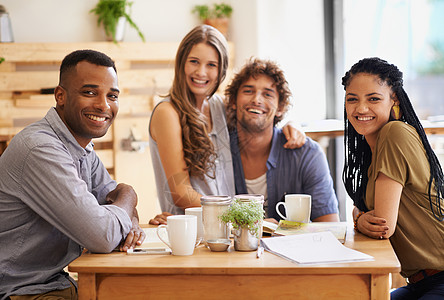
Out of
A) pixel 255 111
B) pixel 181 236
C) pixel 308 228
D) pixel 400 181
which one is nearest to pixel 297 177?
pixel 255 111

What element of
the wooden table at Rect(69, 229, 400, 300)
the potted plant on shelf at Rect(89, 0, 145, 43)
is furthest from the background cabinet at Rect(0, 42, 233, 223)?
the wooden table at Rect(69, 229, 400, 300)

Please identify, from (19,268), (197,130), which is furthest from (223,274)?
A: (197,130)

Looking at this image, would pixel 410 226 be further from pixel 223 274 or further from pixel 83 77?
pixel 83 77

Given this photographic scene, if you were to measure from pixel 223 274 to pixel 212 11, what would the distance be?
3.29 m

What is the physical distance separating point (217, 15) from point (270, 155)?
7.16 feet

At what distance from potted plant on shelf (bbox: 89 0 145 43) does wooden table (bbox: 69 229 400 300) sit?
120 inches

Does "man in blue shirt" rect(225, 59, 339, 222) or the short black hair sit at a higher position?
the short black hair

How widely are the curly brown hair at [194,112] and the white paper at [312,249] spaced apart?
846mm

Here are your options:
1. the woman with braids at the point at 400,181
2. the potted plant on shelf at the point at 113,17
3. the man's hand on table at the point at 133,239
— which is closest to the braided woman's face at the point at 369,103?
the woman with braids at the point at 400,181

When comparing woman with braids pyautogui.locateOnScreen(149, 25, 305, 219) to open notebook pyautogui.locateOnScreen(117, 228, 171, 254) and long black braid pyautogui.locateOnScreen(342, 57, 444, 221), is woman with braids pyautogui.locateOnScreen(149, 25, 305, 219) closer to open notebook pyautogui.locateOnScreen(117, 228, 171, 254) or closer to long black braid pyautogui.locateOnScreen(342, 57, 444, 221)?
long black braid pyautogui.locateOnScreen(342, 57, 444, 221)

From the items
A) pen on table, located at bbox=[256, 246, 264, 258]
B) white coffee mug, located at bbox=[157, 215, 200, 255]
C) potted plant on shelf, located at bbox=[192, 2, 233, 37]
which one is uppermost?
potted plant on shelf, located at bbox=[192, 2, 233, 37]

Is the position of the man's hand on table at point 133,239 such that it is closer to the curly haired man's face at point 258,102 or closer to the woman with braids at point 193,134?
the woman with braids at point 193,134

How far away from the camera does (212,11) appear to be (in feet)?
14.2

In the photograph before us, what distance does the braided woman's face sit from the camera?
1.82 m
